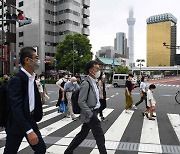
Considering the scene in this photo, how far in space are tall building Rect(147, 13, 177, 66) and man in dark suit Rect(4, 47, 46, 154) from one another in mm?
90314

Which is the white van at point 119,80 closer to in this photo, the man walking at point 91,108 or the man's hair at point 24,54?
the man walking at point 91,108

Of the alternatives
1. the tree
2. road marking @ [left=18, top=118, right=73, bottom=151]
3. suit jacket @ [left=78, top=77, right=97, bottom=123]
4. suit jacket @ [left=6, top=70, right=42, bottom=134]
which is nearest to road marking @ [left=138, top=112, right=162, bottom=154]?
suit jacket @ [left=78, top=77, right=97, bottom=123]

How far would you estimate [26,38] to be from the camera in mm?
61781

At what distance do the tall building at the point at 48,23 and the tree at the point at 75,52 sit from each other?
33.0ft

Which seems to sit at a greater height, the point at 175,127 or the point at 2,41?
the point at 2,41

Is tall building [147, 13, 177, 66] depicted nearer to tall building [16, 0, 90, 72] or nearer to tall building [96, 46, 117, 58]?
tall building [96, 46, 117, 58]

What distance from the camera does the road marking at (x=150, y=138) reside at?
5055 mm

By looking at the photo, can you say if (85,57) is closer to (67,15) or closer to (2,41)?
(67,15)

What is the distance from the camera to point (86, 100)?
398 cm

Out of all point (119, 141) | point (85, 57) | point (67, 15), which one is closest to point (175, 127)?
point (119, 141)

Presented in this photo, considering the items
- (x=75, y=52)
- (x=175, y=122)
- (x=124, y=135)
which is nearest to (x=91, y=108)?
(x=124, y=135)

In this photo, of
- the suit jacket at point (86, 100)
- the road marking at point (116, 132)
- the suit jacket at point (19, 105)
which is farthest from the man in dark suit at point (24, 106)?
the road marking at point (116, 132)

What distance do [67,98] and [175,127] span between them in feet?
12.1

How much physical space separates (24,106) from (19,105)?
79 mm
